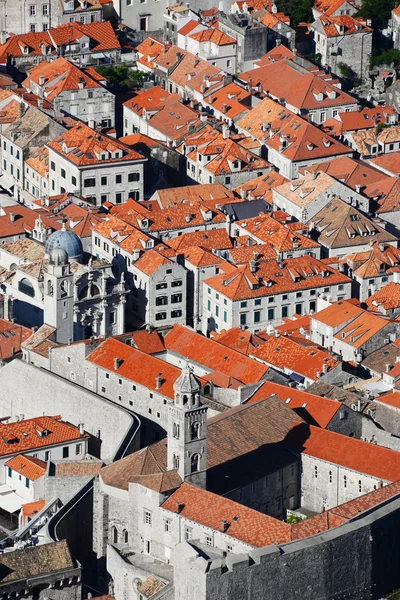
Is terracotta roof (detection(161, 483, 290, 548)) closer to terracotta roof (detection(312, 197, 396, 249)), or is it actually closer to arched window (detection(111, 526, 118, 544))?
arched window (detection(111, 526, 118, 544))

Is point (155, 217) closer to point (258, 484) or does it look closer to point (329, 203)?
point (329, 203)

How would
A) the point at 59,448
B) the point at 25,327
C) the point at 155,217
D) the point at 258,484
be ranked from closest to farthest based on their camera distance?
the point at 258,484 → the point at 59,448 → the point at 25,327 → the point at 155,217

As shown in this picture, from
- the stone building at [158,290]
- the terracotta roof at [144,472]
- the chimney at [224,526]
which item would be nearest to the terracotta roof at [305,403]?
the terracotta roof at [144,472]

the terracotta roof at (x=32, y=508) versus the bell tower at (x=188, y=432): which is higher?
the bell tower at (x=188, y=432)

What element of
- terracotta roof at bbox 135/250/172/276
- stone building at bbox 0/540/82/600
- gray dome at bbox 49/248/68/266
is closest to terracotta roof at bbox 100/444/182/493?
stone building at bbox 0/540/82/600

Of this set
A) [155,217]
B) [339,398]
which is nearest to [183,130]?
[155,217]

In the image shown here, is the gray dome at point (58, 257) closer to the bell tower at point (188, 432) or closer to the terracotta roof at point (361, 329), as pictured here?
the terracotta roof at point (361, 329)
